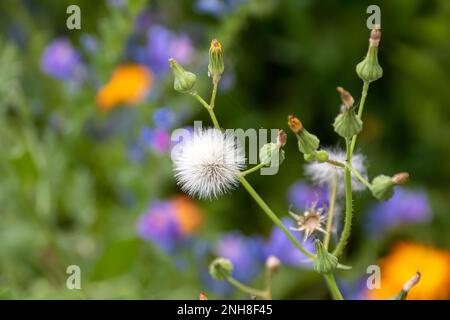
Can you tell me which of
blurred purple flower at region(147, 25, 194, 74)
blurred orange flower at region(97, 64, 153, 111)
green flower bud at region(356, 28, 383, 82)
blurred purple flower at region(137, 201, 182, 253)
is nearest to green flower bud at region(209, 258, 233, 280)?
green flower bud at region(356, 28, 383, 82)

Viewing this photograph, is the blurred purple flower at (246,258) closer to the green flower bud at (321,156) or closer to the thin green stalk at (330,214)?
the thin green stalk at (330,214)

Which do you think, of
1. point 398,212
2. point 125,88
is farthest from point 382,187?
point 125,88

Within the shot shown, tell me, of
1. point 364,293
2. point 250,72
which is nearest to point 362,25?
point 250,72

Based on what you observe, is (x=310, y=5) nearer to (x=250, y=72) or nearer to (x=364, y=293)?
(x=250, y=72)

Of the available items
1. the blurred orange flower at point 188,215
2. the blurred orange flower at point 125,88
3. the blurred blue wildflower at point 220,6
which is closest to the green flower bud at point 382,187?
the blurred blue wildflower at point 220,6

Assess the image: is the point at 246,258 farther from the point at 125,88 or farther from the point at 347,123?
the point at 347,123

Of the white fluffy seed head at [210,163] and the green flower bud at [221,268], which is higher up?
the white fluffy seed head at [210,163]

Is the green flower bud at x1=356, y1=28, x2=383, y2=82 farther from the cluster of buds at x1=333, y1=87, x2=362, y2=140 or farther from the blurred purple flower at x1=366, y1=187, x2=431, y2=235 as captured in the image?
the blurred purple flower at x1=366, y1=187, x2=431, y2=235
